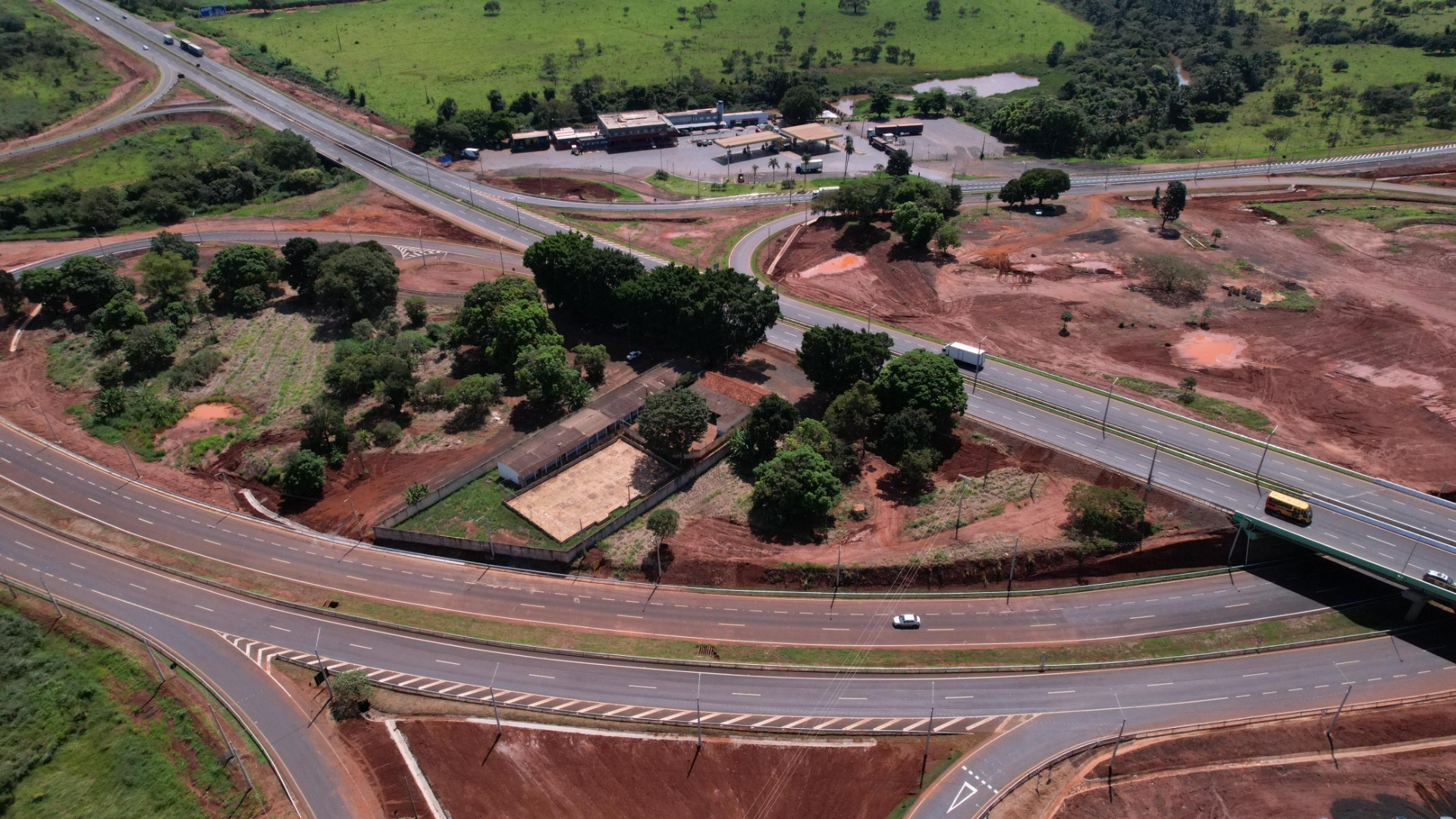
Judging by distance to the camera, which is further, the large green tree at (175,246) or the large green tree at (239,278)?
the large green tree at (175,246)

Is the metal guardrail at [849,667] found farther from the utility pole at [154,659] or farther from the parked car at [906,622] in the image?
the utility pole at [154,659]

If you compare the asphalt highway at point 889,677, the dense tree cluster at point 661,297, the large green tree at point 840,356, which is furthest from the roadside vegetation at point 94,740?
the large green tree at point 840,356

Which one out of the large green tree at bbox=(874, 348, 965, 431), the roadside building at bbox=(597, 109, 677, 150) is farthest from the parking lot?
the large green tree at bbox=(874, 348, 965, 431)

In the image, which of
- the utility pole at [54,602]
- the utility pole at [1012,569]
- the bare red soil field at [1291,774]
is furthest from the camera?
the utility pole at [1012,569]

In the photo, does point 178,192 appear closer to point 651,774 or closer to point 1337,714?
point 651,774

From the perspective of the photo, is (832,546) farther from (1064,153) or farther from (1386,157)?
(1386,157)

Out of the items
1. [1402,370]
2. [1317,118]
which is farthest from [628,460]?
[1317,118]

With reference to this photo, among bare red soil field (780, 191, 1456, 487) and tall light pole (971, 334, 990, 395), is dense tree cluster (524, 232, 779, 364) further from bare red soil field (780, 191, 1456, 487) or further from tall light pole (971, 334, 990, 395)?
tall light pole (971, 334, 990, 395)
